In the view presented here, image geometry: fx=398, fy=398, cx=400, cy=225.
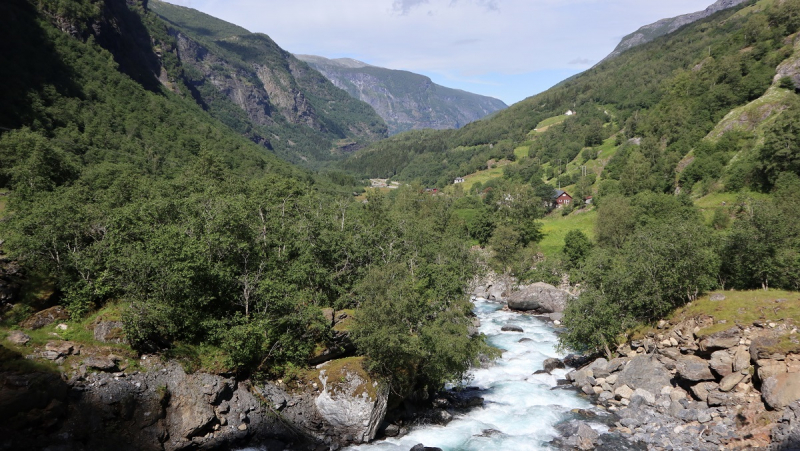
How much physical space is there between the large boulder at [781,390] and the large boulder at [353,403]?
2927cm

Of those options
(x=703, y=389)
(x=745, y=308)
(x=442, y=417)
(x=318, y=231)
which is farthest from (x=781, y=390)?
(x=318, y=231)

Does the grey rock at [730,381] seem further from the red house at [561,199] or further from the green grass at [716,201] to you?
the red house at [561,199]

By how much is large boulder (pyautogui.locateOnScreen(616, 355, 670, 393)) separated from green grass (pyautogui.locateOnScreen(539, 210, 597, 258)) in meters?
54.6

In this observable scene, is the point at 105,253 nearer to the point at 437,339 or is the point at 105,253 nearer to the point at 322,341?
the point at 322,341

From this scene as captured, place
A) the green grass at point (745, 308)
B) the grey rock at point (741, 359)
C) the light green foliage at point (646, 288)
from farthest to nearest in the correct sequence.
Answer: the light green foliage at point (646, 288) → the green grass at point (745, 308) → the grey rock at point (741, 359)

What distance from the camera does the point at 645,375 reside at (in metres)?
39.0

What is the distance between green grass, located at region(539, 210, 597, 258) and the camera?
335 ft

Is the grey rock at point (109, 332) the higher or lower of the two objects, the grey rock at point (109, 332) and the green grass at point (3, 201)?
the lower

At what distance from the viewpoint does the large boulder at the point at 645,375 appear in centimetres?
3794

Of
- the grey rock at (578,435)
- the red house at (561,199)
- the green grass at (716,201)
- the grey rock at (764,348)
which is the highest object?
the green grass at (716,201)

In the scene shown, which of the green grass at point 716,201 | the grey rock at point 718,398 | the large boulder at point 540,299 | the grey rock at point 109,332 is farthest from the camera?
the green grass at point 716,201

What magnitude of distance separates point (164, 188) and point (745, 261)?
253 feet

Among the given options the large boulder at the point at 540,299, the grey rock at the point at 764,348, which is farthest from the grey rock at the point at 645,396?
the large boulder at the point at 540,299

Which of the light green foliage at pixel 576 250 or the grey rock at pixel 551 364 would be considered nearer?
the grey rock at pixel 551 364
